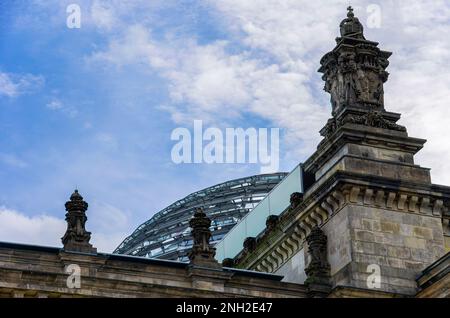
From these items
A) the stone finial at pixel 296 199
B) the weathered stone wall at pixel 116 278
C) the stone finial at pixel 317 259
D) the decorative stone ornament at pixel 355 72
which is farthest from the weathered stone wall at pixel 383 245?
the decorative stone ornament at pixel 355 72

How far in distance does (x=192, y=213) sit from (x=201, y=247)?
35.4 metres

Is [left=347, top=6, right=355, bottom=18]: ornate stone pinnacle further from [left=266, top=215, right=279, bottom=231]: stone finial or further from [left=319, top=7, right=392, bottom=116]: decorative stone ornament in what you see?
[left=266, top=215, right=279, bottom=231]: stone finial

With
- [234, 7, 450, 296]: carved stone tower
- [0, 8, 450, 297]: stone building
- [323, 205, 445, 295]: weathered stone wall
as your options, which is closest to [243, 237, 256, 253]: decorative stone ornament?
[0, 8, 450, 297]: stone building

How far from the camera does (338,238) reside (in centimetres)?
4550

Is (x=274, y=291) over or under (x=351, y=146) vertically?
under

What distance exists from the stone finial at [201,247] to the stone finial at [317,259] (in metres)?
3.85

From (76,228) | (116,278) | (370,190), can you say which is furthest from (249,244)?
(76,228)

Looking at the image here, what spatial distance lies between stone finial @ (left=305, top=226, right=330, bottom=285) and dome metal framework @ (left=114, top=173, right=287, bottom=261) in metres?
29.7

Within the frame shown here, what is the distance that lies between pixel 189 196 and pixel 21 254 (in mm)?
38716

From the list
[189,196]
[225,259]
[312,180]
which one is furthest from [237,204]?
[312,180]

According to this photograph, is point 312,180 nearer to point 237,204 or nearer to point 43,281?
point 43,281

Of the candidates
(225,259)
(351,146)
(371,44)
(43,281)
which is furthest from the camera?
(225,259)

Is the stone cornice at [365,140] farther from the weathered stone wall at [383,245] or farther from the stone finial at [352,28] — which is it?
the stone finial at [352,28]
